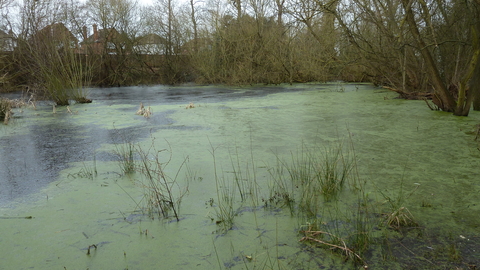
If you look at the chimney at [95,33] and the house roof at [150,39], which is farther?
the house roof at [150,39]

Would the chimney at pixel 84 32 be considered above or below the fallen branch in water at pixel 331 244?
above

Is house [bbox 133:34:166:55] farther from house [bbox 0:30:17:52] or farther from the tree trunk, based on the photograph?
the tree trunk

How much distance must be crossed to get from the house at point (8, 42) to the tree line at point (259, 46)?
0.16 m

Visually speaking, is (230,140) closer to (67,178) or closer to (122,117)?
(67,178)

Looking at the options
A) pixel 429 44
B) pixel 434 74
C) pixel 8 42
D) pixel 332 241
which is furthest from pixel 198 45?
pixel 332 241

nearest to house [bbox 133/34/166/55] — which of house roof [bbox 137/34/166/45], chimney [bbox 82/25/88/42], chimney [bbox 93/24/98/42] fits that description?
house roof [bbox 137/34/166/45]

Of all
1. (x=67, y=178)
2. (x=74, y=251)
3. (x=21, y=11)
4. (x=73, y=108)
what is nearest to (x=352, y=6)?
(x=73, y=108)

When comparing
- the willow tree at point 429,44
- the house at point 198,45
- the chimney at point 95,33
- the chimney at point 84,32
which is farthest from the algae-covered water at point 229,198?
the chimney at point 95,33

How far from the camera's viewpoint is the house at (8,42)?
14247 millimetres

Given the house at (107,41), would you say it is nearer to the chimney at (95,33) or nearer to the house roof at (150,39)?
the chimney at (95,33)

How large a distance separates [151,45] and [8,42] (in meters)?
6.84

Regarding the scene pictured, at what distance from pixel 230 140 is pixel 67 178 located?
198cm

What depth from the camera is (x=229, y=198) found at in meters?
2.88

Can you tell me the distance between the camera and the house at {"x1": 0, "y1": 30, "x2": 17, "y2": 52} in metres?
14.2
